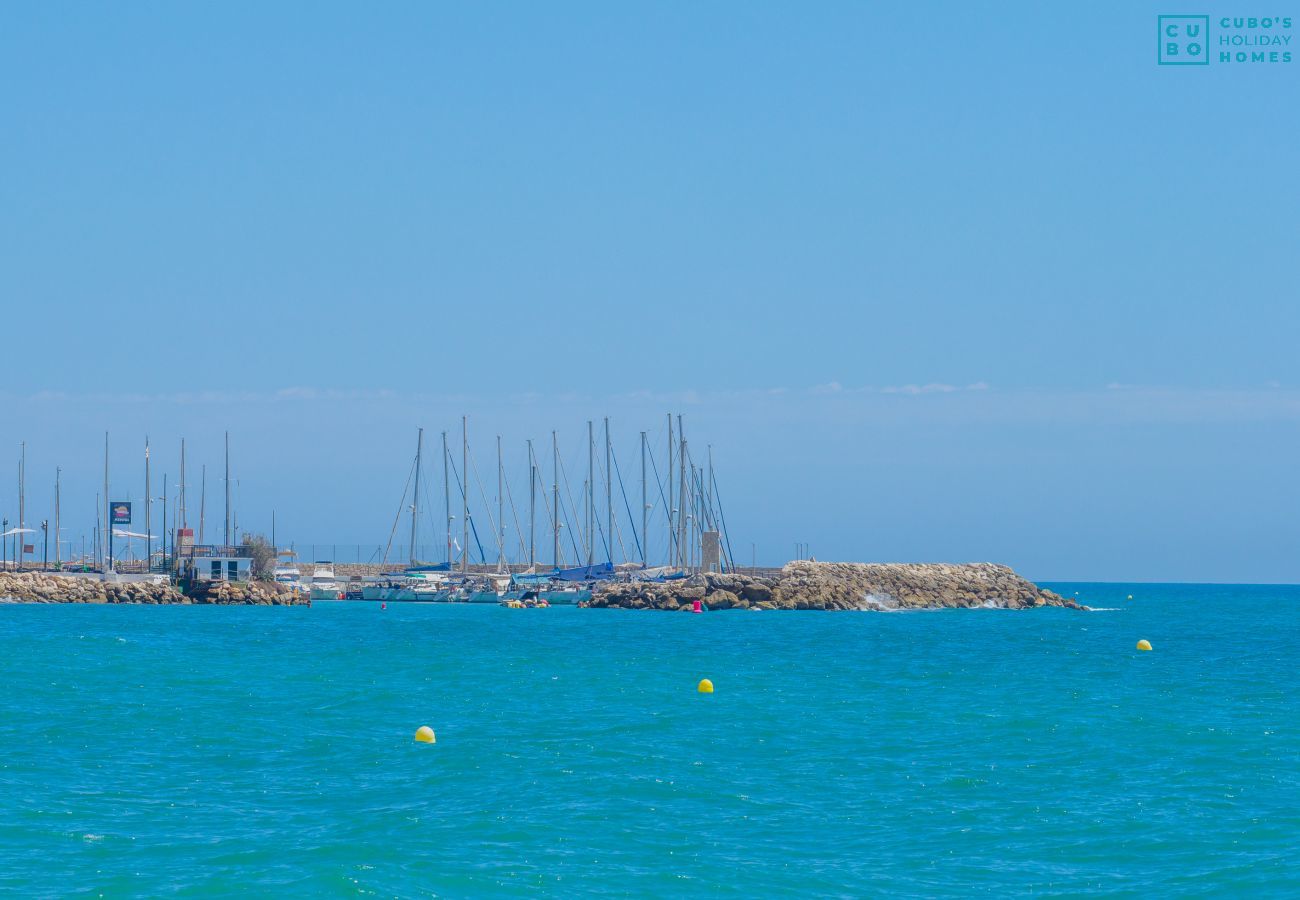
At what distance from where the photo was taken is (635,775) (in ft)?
83.9

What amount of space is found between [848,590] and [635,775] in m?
76.7

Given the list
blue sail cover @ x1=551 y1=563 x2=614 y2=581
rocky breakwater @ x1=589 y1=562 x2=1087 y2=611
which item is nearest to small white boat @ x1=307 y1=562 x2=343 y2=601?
blue sail cover @ x1=551 y1=563 x2=614 y2=581

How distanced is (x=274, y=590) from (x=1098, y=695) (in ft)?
229

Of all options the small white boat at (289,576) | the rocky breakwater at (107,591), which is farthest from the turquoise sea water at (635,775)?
the small white boat at (289,576)

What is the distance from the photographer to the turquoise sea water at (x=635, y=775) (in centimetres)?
1898

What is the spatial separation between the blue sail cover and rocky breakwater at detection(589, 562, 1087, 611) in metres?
6.62

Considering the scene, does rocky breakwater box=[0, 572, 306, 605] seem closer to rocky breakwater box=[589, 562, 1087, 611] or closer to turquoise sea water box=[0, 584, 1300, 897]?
rocky breakwater box=[589, 562, 1087, 611]

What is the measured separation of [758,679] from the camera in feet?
142

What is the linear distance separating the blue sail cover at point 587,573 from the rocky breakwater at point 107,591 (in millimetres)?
27561

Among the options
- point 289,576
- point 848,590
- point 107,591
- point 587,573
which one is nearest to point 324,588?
point 289,576

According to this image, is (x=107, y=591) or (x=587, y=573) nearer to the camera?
(x=107, y=591)

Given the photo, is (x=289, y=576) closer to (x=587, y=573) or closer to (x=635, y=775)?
(x=587, y=573)

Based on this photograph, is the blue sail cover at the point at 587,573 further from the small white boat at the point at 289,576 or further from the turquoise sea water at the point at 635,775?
the turquoise sea water at the point at 635,775

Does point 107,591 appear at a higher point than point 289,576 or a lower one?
higher
